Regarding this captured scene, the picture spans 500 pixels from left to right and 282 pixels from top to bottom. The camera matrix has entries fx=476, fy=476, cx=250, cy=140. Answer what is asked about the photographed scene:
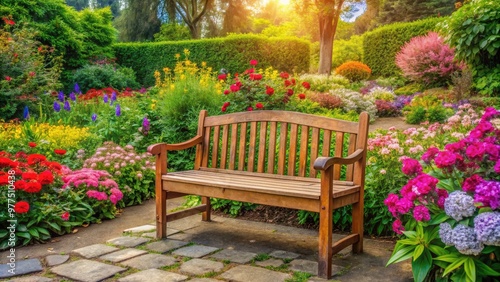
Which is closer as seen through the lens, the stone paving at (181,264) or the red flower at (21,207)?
the stone paving at (181,264)

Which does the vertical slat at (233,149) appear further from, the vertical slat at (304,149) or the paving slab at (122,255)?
the paving slab at (122,255)

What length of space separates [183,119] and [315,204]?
12.5 ft

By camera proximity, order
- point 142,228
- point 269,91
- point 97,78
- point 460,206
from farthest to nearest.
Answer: point 97,78 < point 269,91 < point 142,228 < point 460,206

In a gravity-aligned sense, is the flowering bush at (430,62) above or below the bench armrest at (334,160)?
above

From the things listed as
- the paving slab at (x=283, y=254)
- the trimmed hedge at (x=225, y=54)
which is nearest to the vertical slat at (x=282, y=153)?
the paving slab at (x=283, y=254)

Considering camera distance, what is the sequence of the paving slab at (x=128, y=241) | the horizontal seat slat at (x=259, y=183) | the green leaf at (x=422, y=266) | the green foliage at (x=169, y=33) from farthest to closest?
the green foliage at (x=169, y=33), the paving slab at (x=128, y=241), the horizontal seat slat at (x=259, y=183), the green leaf at (x=422, y=266)

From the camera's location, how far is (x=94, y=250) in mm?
3627

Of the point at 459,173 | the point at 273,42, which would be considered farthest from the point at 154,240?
the point at 273,42

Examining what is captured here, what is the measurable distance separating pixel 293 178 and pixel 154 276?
1.41m

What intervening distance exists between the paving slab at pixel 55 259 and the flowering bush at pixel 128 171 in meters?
1.58

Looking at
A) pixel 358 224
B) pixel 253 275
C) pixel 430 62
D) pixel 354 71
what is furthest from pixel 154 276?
pixel 354 71

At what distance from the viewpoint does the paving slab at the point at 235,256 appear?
11.1ft

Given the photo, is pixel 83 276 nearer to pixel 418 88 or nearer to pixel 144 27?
pixel 418 88

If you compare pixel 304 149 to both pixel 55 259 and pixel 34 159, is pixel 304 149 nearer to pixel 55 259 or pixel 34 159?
pixel 55 259
